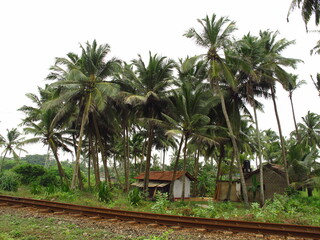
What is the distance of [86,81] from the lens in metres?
18.5

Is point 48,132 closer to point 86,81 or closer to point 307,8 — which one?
point 86,81

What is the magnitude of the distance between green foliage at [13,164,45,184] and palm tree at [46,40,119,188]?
11374 millimetres

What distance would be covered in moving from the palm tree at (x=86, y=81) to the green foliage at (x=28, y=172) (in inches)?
448

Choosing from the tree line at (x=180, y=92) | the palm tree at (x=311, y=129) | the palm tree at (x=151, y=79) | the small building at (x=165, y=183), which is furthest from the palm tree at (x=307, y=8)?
the palm tree at (x=311, y=129)

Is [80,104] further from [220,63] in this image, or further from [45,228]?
[45,228]

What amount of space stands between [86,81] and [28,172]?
1499cm

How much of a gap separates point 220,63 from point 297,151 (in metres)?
9.90

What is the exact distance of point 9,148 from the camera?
3812 centimetres

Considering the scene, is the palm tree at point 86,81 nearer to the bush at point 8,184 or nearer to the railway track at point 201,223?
the bush at point 8,184

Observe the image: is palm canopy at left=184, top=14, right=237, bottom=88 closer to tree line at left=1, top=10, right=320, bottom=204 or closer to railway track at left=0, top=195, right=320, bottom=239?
tree line at left=1, top=10, right=320, bottom=204

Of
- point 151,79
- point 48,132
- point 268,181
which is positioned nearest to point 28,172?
point 48,132

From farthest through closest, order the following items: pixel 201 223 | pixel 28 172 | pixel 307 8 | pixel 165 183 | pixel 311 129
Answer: pixel 311 129 < pixel 28 172 < pixel 165 183 < pixel 307 8 < pixel 201 223

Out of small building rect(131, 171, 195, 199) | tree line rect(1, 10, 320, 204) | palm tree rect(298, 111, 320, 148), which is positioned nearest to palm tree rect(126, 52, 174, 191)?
tree line rect(1, 10, 320, 204)

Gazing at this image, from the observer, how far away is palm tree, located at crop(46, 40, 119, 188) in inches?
701
